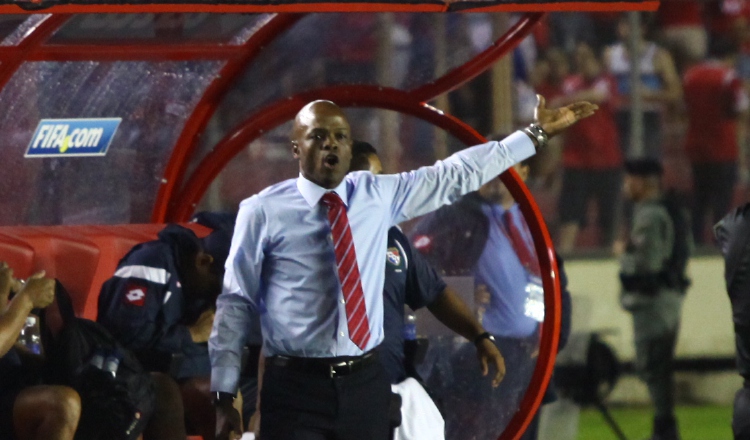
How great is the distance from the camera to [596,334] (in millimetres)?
8750

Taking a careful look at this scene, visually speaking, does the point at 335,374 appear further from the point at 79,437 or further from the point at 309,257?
the point at 79,437

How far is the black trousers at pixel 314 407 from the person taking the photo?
3.82 meters

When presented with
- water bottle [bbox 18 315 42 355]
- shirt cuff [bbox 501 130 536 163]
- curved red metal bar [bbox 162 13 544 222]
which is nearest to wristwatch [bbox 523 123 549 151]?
shirt cuff [bbox 501 130 536 163]

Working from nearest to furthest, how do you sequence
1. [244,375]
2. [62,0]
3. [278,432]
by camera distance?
[278,432], [62,0], [244,375]

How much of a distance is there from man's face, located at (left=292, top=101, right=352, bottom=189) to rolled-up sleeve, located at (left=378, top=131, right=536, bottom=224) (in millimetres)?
183

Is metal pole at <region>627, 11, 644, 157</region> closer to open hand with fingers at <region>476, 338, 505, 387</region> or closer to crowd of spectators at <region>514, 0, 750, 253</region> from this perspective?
crowd of spectators at <region>514, 0, 750, 253</region>

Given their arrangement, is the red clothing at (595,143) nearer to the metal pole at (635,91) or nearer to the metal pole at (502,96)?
the metal pole at (635,91)

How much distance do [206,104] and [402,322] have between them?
166 cm

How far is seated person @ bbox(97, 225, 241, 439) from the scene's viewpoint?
4.84 meters

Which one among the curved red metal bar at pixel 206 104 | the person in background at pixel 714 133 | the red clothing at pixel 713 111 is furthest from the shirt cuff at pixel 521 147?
the red clothing at pixel 713 111

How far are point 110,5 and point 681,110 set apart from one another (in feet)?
21.7

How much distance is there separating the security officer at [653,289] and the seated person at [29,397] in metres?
4.31

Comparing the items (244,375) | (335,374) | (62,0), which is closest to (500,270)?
(244,375)

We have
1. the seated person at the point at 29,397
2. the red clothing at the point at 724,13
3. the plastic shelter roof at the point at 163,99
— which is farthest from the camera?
the red clothing at the point at 724,13
